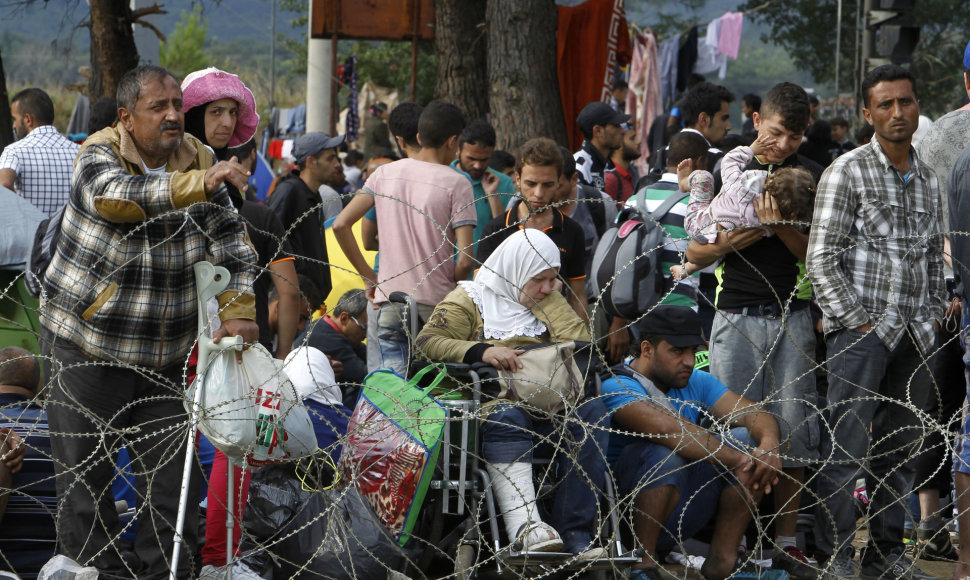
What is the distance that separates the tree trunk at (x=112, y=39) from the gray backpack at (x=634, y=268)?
613 cm

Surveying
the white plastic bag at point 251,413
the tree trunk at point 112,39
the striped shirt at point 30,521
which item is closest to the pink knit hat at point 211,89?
the white plastic bag at point 251,413

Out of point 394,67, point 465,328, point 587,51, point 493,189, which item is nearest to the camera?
point 465,328

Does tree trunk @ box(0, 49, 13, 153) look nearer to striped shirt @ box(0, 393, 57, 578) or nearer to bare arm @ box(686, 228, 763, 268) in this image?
striped shirt @ box(0, 393, 57, 578)

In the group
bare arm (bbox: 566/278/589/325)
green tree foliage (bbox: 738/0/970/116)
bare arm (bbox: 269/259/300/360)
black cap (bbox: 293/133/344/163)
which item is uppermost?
green tree foliage (bbox: 738/0/970/116)

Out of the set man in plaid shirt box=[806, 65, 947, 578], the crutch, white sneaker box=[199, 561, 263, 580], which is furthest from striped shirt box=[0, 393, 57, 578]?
man in plaid shirt box=[806, 65, 947, 578]

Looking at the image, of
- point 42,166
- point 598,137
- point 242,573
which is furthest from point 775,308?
point 42,166

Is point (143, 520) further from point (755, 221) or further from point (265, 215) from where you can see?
point (755, 221)

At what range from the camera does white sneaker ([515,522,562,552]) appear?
425cm

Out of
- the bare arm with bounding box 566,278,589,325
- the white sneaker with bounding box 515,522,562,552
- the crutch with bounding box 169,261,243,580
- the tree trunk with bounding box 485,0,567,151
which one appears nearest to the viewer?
the crutch with bounding box 169,261,243,580

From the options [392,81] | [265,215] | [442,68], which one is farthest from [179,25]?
[265,215]

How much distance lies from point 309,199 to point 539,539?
117 inches

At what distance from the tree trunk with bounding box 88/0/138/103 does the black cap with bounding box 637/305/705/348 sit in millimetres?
6844

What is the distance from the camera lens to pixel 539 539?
14.1ft

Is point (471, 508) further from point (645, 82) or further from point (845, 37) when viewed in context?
point (845, 37)
